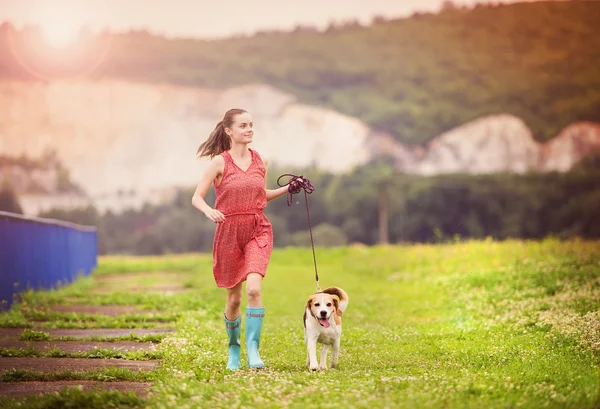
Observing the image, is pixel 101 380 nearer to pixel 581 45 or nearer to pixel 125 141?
pixel 125 141

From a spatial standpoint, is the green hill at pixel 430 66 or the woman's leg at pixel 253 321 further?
the green hill at pixel 430 66

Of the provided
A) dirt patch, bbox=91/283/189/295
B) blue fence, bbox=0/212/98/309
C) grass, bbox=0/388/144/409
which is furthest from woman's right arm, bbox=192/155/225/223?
dirt patch, bbox=91/283/189/295

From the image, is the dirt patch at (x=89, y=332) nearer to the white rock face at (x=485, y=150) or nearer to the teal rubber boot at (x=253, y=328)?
the teal rubber boot at (x=253, y=328)

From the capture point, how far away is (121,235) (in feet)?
192

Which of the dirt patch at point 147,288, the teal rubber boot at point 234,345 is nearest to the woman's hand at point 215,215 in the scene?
the teal rubber boot at point 234,345

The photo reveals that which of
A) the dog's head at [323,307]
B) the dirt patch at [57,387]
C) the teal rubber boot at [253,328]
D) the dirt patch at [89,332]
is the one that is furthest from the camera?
the dirt patch at [89,332]

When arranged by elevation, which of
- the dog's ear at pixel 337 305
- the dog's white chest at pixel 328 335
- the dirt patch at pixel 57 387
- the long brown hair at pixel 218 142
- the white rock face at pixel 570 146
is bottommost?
the dirt patch at pixel 57 387

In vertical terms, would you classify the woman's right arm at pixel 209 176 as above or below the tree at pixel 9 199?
below

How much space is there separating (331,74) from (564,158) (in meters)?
21.6

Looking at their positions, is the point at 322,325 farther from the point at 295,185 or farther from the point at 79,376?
the point at 79,376

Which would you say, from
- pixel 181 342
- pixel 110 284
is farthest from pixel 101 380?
pixel 110 284

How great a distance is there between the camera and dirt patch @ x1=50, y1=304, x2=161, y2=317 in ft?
46.1

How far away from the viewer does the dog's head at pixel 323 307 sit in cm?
787

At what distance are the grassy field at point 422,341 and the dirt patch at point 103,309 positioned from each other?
1.24 ft
